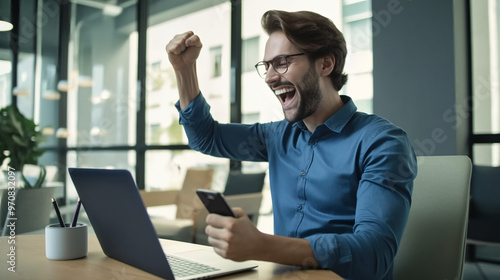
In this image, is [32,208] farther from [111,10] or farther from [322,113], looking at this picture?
[111,10]

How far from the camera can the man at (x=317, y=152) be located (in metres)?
0.94

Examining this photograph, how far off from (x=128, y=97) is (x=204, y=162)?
1.58m

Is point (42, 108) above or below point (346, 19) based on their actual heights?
below

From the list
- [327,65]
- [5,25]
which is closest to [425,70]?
[327,65]

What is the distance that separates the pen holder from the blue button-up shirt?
0.56 meters

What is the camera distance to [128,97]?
540 cm

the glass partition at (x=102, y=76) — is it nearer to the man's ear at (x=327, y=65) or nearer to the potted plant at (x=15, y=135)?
the potted plant at (x=15, y=135)

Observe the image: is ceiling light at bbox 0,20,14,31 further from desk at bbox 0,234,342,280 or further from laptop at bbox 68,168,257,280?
laptop at bbox 68,168,257,280

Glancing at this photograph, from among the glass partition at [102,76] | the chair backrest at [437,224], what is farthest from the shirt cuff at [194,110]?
the glass partition at [102,76]

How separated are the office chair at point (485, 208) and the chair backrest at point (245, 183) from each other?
4.98 ft

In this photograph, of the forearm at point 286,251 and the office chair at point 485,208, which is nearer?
the forearm at point 286,251

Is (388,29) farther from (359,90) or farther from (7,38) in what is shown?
(7,38)

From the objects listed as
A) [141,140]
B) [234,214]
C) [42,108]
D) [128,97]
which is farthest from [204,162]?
[234,214]

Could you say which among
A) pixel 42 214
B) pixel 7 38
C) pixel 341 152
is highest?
pixel 7 38
